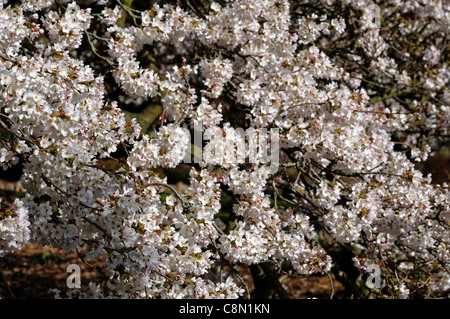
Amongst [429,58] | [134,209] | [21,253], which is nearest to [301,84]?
[134,209]

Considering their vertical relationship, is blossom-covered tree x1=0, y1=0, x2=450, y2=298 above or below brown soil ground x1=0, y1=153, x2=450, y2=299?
above

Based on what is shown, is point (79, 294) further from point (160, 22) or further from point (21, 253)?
point (21, 253)

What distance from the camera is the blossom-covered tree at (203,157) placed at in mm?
2686

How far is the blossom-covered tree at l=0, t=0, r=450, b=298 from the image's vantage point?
8.81 ft

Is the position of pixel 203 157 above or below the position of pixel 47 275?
above

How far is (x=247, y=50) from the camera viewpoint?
13.5 ft

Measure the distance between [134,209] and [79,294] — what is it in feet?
2.75

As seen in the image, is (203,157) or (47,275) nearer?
(203,157)

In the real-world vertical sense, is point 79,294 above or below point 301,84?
below

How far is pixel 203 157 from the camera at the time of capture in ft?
11.5

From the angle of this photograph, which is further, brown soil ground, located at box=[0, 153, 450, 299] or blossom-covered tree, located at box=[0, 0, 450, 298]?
brown soil ground, located at box=[0, 153, 450, 299]

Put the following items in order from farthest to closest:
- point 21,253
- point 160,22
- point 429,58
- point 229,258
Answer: point 21,253 → point 429,58 → point 160,22 → point 229,258

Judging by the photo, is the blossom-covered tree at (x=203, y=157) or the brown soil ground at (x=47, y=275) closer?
the blossom-covered tree at (x=203, y=157)

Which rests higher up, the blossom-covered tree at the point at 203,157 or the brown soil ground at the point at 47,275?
the blossom-covered tree at the point at 203,157
